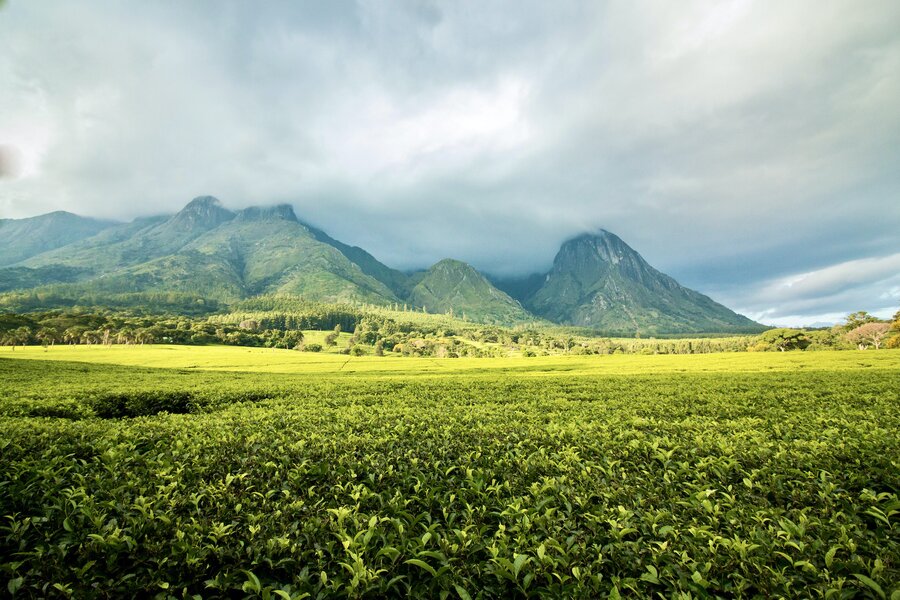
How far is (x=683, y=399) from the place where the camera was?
58.0 ft

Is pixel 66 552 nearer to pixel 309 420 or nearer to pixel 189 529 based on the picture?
pixel 189 529

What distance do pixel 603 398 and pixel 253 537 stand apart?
17397mm

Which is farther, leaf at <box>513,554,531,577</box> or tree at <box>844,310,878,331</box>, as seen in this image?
tree at <box>844,310,878,331</box>

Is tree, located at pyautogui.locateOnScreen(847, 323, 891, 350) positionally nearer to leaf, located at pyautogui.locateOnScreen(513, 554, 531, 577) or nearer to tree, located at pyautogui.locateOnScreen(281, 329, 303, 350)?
leaf, located at pyautogui.locateOnScreen(513, 554, 531, 577)

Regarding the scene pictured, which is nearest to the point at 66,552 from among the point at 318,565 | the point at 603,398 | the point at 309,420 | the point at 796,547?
the point at 318,565

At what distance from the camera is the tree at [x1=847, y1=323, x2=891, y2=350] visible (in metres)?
98.6

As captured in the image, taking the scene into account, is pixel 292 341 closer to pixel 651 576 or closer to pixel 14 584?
pixel 14 584

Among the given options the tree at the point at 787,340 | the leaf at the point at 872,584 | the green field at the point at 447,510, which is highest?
the tree at the point at 787,340

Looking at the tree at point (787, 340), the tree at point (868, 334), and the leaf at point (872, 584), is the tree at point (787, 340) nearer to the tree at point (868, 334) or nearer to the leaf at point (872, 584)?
the tree at point (868, 334)

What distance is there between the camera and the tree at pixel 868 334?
98613 mm

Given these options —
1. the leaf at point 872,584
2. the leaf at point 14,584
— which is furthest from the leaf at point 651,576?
the leaf at point 14,584

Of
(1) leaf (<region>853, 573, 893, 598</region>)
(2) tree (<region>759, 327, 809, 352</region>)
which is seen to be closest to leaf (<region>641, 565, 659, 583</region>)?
(1) leaf (<region>853, 573, 893, 598</region>)

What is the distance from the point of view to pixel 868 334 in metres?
103

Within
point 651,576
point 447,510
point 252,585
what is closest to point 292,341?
point 447,510
